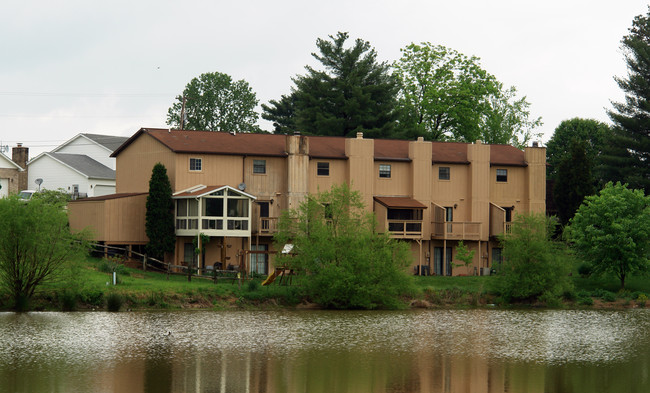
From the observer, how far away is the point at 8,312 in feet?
136

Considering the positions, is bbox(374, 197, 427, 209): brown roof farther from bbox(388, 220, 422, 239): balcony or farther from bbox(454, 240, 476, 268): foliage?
bbox(454, 240, 476, 268): foliage

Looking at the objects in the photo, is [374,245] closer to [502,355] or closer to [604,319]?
[604,319]

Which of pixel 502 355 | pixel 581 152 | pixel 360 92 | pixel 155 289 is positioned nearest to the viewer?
pixel 502 355

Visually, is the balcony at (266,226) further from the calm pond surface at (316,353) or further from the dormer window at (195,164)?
the calm pond surface at (316,353)

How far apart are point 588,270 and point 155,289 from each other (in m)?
28.8

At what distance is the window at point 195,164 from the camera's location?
59125mm

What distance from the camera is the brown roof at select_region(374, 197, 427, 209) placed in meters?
61.8

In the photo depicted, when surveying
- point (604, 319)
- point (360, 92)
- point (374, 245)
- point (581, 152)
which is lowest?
point (604, 319)

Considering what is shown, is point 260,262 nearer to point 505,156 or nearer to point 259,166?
point 259,166

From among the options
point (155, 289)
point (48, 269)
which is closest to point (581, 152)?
point (155, 289)

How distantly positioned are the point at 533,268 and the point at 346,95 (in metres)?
34.6

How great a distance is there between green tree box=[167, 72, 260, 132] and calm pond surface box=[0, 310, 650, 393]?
57.5 meters

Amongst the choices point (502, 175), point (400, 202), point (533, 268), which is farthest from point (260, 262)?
point (502, 175)

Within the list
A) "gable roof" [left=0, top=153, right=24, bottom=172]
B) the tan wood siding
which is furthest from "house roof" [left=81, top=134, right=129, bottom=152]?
the tan wood siding
